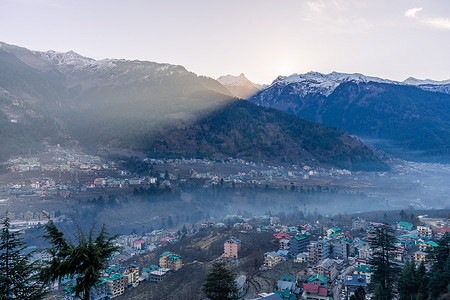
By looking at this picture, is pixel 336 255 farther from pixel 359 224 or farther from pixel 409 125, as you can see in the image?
pixel 409 125

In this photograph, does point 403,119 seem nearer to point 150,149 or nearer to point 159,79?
point 159,79

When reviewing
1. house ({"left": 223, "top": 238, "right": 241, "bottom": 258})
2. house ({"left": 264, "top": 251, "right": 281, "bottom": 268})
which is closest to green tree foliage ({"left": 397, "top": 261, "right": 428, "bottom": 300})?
house ({"left": 264, "top": 251, "right": 281, "bottom": 268})

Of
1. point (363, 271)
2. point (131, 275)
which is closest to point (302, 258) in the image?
point (363, 271)

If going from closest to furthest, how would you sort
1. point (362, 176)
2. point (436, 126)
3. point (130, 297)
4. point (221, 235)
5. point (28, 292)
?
1. point (28, 292)
2. point (130, 297)
3. point (221, 235)
4. point (362, 176)
5. point (436, 126)

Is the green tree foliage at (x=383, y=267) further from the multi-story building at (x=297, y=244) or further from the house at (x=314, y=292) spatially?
the multi-story building at (x=297, y=244)

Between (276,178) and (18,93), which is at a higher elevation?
(18,93)

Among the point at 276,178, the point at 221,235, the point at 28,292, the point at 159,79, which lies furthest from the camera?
the point at 159,79

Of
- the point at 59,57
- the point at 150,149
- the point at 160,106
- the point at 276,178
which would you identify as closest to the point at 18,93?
the point at 160,106
